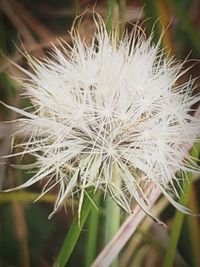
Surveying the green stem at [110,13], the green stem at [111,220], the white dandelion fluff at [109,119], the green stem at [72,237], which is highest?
the green stem at [110,13]

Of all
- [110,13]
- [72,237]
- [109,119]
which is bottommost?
[72,237]

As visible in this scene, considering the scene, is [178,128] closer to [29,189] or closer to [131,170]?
[131,170]

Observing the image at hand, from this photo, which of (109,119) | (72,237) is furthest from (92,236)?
(109,119)

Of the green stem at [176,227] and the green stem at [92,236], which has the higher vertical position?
the green stem at [176,227]

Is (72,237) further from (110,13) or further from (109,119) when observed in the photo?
(110,13)

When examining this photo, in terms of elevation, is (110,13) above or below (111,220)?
above

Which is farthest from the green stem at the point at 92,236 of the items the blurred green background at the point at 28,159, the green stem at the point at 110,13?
the green stem at the point at 110,13

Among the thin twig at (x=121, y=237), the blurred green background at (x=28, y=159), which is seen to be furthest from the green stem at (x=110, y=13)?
the thin twig at (x=121, y=237)

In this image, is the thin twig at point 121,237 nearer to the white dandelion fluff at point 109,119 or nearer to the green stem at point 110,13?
the white dandelion fluff at point 109,119

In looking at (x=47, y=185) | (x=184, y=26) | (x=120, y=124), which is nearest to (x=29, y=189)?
(x=47, y=185)
